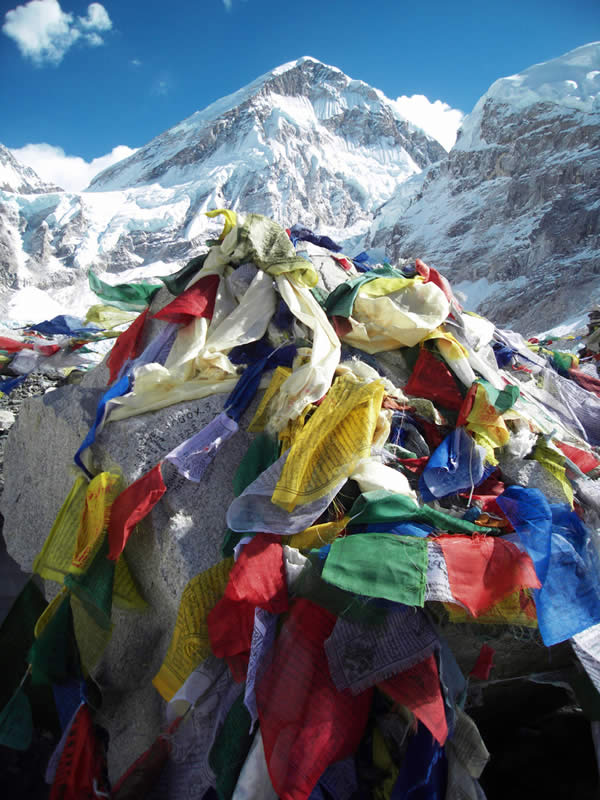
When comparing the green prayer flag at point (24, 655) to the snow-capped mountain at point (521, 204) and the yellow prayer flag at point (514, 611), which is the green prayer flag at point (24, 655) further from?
the snow-capped mountain at point (521, 204)

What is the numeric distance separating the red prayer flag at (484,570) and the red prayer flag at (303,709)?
46 cm

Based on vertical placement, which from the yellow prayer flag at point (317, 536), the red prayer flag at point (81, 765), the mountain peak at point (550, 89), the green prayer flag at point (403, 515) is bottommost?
the red prayer flag at point (81, 765)

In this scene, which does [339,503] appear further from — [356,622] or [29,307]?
[29,307]

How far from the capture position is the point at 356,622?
5.68 ft

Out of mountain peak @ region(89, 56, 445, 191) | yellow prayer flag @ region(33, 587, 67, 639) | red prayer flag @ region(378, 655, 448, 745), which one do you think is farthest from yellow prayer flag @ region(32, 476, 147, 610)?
mountain peak @ region(89, 56, 445, 191)

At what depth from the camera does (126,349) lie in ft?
11.6

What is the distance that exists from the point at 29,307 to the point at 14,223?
26392 mm

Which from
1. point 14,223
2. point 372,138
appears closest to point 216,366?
point 14,223

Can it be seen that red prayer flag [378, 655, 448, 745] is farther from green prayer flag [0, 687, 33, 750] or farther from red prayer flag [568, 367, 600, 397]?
red prayer flag [568, 367, 600, 397]

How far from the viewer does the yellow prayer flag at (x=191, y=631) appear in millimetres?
1911

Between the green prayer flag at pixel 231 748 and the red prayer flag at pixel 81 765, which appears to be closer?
the green prayer flag at pixel 231 748

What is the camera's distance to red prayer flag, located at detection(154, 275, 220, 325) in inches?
118

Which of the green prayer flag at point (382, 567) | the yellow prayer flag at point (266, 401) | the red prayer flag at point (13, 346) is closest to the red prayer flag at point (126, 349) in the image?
the yellow prayer flag at point (266, 401)

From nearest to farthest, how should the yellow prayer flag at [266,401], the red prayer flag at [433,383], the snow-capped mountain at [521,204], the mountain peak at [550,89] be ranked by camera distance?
the yellow prayer flag at [266,401] → the red prayer flag at [433,383] → the snow-capped mountain at [521,204] → the mountain peak at [550,89]
